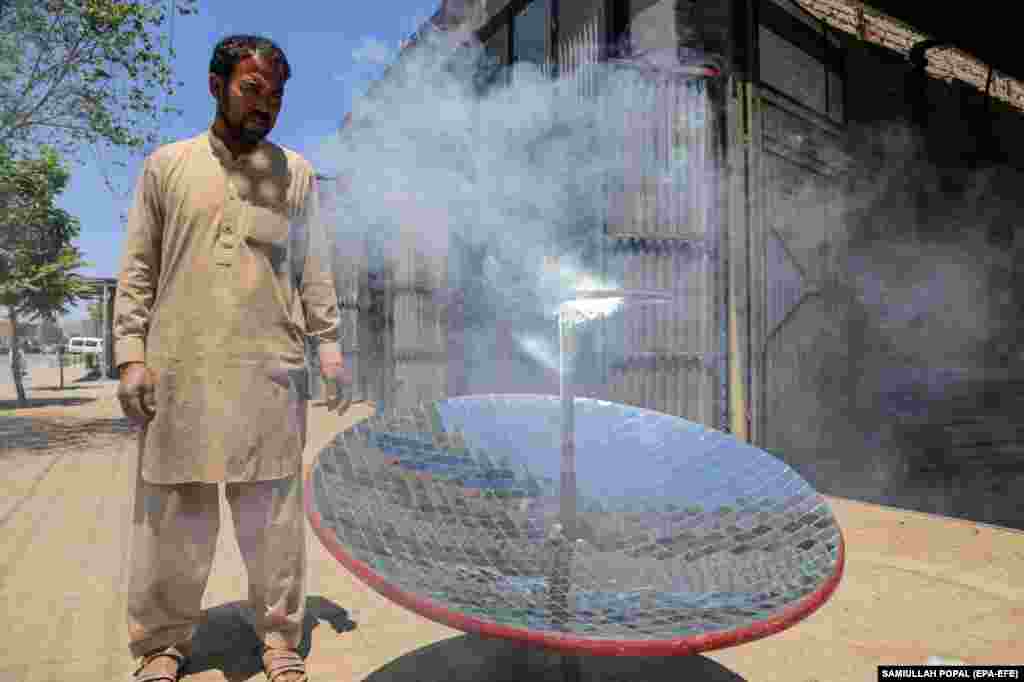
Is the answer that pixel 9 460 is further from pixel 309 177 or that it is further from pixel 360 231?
pixel 309 177

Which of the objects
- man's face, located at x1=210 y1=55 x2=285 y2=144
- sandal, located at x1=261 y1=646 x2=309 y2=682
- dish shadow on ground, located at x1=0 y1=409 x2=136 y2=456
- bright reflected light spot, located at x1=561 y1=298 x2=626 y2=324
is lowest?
dish shadow on ground, located at x1=0 y1=409 x2=136 y2=456

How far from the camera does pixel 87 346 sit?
120 feet

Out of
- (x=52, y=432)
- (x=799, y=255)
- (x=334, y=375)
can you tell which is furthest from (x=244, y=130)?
(x=52, y=432)

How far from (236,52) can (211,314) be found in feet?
3.00

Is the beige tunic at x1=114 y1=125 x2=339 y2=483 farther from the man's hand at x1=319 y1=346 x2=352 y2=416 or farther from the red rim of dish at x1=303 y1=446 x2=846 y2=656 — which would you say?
the red rim of dish at x1=303 y1=446 x2=846 y2=656

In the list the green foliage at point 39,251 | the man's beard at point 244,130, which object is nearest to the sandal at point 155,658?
the man's beard at point 244,130

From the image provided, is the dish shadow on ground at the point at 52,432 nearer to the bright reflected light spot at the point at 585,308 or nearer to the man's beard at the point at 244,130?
the man's beard at the point at 244,130

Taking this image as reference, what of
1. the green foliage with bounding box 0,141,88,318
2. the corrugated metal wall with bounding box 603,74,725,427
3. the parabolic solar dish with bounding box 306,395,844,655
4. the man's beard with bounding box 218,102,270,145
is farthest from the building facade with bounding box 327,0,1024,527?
the green foliage with bounding box 0,141,88,318

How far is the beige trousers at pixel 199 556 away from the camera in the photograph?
7.74 feet

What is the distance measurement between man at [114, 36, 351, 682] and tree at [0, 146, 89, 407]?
37.2 ft

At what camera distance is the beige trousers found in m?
2.36

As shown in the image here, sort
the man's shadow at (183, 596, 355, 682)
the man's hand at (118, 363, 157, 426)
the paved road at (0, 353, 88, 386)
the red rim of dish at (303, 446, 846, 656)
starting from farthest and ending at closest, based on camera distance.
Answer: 1. the paved road at (0, 353, 88, 386)
2. the man's shadow at (183, 596, 355, 682)
3. the man's hand at (118, 363, 157, 426)
4. the red rim of dish at (303, 446, 846, 656)

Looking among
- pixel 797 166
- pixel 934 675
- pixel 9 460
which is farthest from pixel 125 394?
pixel 9 460

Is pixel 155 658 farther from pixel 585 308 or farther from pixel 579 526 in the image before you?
pixel 585 308
